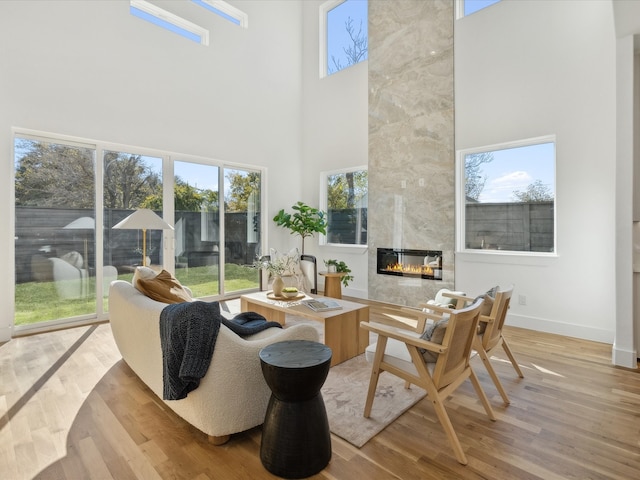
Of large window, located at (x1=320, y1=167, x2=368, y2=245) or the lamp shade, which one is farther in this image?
large window, located at (x1=320, y1=167, x2=368, y2=245)

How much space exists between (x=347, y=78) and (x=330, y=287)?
148 inches

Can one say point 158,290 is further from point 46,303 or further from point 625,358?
point 625,358

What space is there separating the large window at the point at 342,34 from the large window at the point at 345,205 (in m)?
2.02

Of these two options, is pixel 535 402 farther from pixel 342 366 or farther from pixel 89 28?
pixel 89 28

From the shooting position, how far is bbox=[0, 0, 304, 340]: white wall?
Answer: 3.86 metres

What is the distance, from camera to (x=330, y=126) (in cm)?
659

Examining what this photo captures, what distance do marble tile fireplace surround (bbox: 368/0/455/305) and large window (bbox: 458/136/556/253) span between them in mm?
239

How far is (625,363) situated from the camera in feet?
10.2

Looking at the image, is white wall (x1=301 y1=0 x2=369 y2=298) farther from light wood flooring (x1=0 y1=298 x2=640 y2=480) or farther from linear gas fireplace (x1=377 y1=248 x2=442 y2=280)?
light wood flooring (x1=0 y1=298 x2=640 y2=480)

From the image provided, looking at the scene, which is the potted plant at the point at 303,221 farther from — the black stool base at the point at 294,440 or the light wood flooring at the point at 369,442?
the black stool base at the point at 294,440

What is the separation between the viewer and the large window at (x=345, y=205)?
6266 mm

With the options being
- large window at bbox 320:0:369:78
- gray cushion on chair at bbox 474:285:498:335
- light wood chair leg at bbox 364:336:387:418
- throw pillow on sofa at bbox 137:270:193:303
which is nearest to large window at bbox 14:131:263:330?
throw pillow on sofa at bbox 137:270:193:303

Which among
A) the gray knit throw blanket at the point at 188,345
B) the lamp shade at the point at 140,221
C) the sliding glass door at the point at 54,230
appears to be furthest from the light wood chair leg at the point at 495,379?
the sliding glass door at the point at 54,230

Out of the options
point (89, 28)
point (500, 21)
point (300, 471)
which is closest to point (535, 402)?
point (300, 471)
